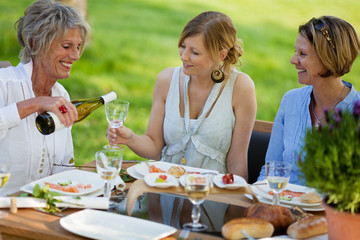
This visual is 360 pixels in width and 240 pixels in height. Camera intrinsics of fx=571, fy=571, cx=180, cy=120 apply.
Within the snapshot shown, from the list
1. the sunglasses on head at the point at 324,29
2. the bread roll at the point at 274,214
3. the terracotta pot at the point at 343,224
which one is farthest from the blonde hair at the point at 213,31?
the terracotta pot at the point at 343,224

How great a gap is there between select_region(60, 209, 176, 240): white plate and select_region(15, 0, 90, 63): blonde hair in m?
1.21

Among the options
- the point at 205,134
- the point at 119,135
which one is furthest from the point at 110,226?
the point at 205,134

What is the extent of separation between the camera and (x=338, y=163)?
1.71m

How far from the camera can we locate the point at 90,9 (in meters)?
8.92

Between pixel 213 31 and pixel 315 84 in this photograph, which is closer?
pixel 315 84

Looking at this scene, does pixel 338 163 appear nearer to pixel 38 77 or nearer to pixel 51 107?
pixel 51 107

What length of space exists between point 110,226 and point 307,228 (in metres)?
0.68

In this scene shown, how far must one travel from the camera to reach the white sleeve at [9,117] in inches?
105

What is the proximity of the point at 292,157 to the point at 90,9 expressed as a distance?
653 centimetres

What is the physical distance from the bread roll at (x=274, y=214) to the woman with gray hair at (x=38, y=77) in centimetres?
117

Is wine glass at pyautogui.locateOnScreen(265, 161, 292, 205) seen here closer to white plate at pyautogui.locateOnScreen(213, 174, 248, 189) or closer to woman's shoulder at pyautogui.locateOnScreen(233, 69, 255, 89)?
white plate at pyautogui.locateOnScreen(213, 174, 248, 189)

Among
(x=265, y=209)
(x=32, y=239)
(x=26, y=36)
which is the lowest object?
(x=32, y=239)

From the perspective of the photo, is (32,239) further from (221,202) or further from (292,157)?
(292,157)

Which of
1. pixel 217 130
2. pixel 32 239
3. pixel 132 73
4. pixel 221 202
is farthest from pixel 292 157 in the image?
pixel 132 73
